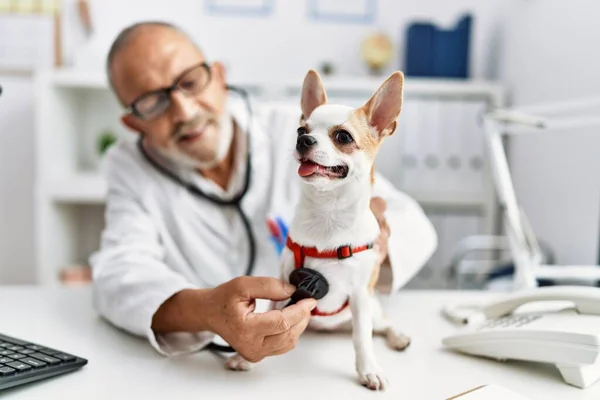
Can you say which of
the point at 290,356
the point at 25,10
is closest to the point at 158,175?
the point at 290,356

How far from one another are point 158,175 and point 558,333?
0.85m

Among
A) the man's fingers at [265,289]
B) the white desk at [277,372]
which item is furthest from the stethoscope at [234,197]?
the man's fingers at [265,289]

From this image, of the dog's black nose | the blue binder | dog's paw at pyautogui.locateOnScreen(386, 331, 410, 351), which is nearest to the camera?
the dog's black nose

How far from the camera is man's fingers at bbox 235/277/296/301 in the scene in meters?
0.67

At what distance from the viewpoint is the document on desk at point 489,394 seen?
0.62 meters

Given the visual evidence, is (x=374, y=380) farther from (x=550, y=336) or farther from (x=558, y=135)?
(x=558, y=135)

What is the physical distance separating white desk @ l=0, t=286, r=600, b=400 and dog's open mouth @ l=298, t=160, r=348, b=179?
278mm

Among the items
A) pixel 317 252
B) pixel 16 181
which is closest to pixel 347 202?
pixel 317 252

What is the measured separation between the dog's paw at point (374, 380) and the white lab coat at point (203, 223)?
25 centimetres

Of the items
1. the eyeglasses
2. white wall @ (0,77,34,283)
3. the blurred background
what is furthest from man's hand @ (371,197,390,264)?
white wall @ (0,77,34,283)

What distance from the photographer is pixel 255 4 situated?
2.56 metres

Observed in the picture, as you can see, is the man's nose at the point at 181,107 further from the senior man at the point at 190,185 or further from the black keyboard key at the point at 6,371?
the black keyboard key at the point at 6,371

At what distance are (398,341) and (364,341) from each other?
0.16 metres

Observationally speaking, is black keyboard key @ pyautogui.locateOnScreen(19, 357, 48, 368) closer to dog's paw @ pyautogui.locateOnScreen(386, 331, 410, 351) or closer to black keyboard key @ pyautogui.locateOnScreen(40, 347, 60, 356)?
black keyboard key @ pyautogui.locateOnScreen(40, 347, 60, 356)
